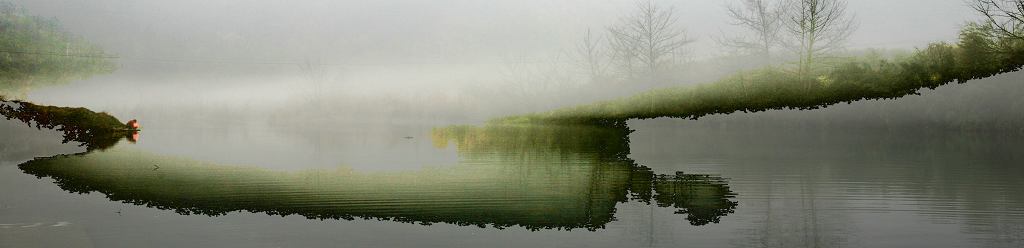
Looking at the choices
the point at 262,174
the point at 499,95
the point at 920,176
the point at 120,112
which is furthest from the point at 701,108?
the point at 120,112

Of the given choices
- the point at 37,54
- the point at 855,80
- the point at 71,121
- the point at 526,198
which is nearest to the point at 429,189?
the point at 526,198

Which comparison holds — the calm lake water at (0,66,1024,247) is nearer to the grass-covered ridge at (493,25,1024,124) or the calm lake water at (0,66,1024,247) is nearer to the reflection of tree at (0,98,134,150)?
the reflection of tree at (0,98,134,150)

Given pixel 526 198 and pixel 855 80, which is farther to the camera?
pixel 855 80

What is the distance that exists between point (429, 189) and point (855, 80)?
3412cm

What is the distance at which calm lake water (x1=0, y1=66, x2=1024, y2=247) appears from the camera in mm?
9773

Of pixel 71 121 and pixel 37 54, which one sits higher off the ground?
pixel 37 54

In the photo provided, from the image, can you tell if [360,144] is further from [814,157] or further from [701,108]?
[701,108]

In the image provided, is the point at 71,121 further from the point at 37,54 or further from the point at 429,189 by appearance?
the point at 429,189

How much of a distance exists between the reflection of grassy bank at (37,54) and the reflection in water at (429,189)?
46.7m

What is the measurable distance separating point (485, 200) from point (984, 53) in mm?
36085

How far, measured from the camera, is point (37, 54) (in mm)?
61844

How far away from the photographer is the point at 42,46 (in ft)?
208

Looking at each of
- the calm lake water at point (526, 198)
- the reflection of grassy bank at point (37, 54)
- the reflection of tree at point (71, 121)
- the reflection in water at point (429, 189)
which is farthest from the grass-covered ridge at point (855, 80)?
the reflection of grassy bank at point (37, 54)

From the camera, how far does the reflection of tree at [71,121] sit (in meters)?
32.1
